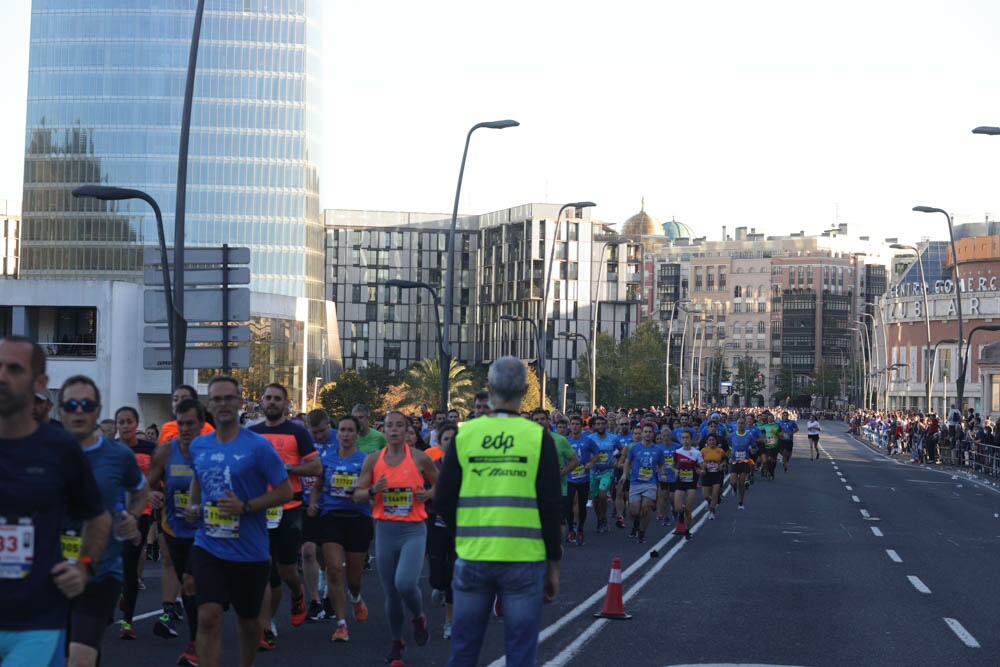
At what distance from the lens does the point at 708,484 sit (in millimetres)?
27344

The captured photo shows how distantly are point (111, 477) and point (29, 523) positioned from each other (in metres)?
2.00

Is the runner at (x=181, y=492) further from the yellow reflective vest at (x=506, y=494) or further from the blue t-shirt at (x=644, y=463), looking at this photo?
the blue t-shirt at (x=644, y=463)

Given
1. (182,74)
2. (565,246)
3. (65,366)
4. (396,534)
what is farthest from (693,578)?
(565,246)

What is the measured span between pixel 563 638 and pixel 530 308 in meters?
126

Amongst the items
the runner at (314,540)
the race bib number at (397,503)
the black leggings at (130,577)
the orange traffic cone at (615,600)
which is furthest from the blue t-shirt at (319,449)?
the orange traffic cone at (615,600)

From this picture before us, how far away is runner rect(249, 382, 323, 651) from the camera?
1118 centimetres

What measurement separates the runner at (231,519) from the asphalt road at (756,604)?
2125 mm

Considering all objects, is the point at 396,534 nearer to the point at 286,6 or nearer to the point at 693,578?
the point at 693,578

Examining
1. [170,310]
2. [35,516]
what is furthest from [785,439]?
[35,516]

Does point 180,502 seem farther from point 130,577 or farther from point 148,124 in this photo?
point 148,124

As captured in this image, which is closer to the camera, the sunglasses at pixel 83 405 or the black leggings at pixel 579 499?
the sunglasses at pixel 83 405

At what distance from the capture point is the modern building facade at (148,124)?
12350cm

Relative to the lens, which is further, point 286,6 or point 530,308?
point 530,308

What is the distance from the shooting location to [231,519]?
877 centimetres
